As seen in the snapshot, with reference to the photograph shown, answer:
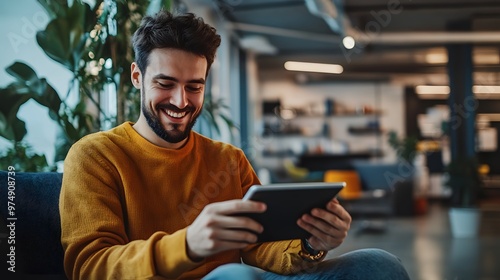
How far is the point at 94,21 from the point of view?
261 centimetres

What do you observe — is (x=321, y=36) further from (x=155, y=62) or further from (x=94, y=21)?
(x=155, y=62)

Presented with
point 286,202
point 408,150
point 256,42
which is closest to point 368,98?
point 408,150

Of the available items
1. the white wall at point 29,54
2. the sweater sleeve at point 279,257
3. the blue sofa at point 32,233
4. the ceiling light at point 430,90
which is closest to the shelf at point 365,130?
the ceiling light at point 430,90

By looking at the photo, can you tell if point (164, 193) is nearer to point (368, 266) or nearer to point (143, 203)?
point (143, 203)

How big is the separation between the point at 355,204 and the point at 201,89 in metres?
8.41

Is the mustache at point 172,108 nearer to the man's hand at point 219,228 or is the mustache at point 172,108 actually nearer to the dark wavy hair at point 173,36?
the dark wavy hair at point 173,36

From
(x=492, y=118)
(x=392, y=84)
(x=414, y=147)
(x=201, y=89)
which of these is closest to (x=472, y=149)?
(x=492, y=118)

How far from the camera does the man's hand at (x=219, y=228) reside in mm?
1260

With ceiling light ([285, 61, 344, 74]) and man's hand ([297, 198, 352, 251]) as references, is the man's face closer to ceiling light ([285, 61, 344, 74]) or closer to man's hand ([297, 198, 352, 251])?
man's hand ([297, 198, 352, 251])

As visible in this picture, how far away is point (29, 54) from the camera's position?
3.08 m

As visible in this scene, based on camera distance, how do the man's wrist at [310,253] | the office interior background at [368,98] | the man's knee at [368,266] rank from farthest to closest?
the office interior background at [368,98] < the man's wrist at [310,253] < the man's knee at [368,266]

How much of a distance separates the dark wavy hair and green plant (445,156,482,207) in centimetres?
718

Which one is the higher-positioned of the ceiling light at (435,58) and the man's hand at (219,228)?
the ceiling light at (435,58)

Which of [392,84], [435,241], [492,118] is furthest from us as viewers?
[392,84]
